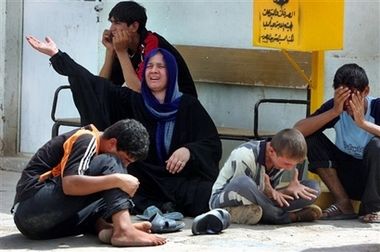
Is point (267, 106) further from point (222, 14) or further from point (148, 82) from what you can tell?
point (148, 82)

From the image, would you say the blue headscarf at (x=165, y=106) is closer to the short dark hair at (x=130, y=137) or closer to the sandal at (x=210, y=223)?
the sandal at (x=210, y=223)

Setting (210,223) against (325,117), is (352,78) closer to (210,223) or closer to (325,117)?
(325,117)

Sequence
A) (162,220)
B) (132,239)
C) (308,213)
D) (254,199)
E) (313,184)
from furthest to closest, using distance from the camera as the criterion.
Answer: (308,213) → (313,184) → (254,199) → (162,220) → (132,239)

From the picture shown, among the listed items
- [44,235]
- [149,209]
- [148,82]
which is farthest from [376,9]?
[44,235]

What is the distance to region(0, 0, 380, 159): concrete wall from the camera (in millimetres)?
7961

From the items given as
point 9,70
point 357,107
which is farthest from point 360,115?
point 9,70

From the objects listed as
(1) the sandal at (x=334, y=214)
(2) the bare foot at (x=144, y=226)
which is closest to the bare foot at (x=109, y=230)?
(2) the bare foot at (x=144, y=226)

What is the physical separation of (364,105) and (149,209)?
5.01 feet

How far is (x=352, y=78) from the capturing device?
6859mm

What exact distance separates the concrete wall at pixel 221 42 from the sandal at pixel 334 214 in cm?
122

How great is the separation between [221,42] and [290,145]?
8.11ft

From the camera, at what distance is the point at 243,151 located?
6.66 metres

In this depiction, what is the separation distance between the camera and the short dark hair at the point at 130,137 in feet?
19.8

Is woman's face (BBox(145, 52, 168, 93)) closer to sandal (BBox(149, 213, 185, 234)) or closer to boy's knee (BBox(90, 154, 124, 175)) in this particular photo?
sandal (BBox(149, 213, 185, 234))
